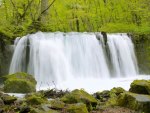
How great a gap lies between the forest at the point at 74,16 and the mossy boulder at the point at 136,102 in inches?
387

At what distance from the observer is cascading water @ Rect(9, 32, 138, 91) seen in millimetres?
17469

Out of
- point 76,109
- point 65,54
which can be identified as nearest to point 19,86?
point 76,109

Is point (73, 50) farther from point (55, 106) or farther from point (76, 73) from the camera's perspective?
point (55, 106)

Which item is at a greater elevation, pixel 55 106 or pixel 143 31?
→ pixel 143 31

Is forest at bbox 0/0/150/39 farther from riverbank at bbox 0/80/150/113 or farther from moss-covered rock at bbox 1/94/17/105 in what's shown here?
riverbank at bbox 0/80/150/113

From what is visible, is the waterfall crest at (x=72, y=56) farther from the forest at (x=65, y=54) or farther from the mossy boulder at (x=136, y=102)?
the mossy boulder at (x=136, y=102)

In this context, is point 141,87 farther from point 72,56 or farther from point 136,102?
point 72,56

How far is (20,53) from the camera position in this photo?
1752 cm

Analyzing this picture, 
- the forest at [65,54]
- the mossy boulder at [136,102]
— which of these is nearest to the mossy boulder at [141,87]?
the mossy boulder at [136,102]

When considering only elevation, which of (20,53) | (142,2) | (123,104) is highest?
(142,2)

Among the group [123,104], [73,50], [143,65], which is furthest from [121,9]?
[123,104]

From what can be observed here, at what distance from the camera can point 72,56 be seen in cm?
1908

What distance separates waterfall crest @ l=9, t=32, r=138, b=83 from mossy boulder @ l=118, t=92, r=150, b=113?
8.90 m

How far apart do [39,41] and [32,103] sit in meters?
10.3
